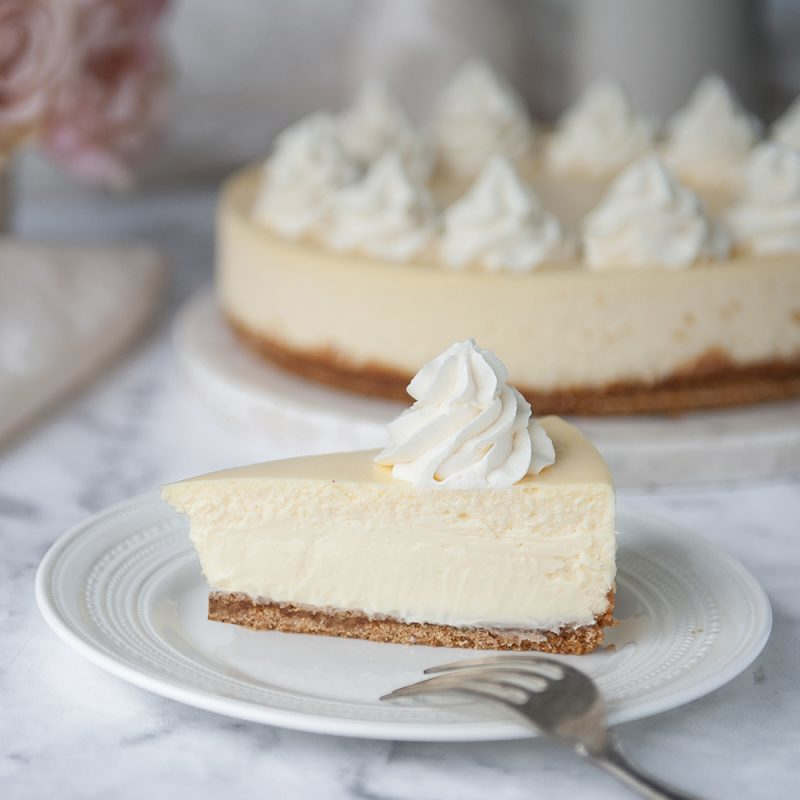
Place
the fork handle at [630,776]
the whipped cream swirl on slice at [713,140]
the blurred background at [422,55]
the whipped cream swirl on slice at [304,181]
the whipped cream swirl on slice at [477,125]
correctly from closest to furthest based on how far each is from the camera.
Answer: the fork handle at [630,776], the whipped cream swirl on slice at [304,181], the whipped cream swirl on slice at [713,140], the whipped cream swirl on slice at [477,125], the blurred background at [422,55]

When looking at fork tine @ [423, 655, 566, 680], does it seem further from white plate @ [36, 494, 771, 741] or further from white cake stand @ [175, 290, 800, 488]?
white cake stand @ [175, 290, 800, 488]

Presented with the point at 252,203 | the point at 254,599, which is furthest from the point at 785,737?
the point at 252,203

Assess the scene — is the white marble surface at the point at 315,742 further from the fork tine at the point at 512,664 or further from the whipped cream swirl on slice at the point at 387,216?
the whipped cream swirl on slice at the point at 387,216

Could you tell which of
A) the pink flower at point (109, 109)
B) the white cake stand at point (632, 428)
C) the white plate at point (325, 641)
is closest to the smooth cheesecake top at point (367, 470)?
the white plate at point (325, 641)

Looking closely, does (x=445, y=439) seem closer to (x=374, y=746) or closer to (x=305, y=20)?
(x=374, y=746)

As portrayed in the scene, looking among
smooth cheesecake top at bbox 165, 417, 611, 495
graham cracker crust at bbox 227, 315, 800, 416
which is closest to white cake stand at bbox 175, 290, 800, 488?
graham cracker crust at bbox 227, 315, 800, 416

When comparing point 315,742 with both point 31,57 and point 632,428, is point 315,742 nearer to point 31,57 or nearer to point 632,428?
point 632,428

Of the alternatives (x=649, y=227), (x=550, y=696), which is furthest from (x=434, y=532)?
(x=649, y=227)
